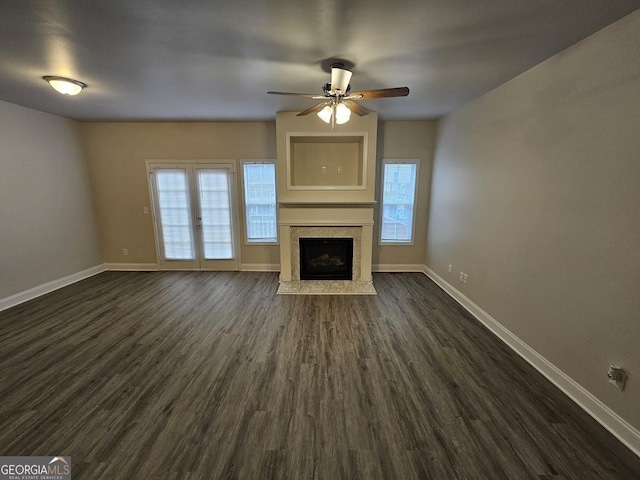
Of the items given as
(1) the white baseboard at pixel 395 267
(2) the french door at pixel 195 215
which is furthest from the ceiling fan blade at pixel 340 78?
(1) the white baseboard at pixel 395 267

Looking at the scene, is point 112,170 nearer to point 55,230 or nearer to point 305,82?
point 55,230

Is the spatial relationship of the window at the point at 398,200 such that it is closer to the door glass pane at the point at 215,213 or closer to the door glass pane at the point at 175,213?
the door glass pane at the point at 215,213

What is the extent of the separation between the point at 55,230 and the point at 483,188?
6.39 meters

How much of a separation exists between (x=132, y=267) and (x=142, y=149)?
2.31m

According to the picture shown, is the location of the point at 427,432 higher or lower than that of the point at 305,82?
lower

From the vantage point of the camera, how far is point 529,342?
8.33ft

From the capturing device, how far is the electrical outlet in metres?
1.74

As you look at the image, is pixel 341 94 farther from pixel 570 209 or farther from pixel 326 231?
pixel 326 231

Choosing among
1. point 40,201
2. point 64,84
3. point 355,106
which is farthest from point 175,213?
point 355,106

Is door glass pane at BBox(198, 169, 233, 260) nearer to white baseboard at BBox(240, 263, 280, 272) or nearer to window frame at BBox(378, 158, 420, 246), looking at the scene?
white baseboard at BBox(240, 263, 280, 272)

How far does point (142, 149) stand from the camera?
483 centimetres

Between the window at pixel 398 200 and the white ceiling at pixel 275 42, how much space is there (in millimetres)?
1676

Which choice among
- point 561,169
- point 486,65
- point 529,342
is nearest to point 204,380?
point 529,342

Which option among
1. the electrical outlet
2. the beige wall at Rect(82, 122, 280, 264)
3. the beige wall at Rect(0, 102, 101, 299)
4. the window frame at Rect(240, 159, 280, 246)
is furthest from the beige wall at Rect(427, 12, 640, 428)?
the beige wall at Rect(0, 102, 101, 299)
